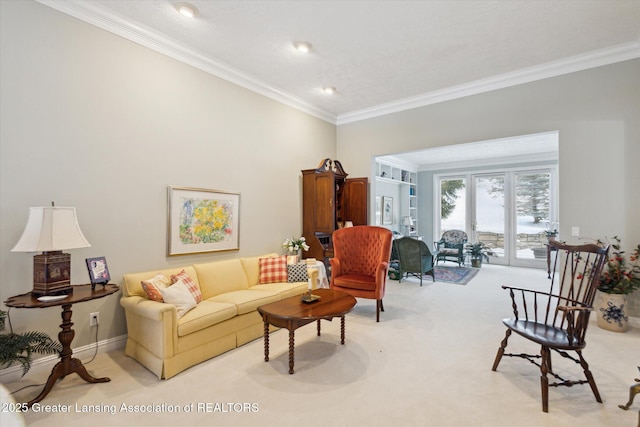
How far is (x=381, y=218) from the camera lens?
8.18 metres

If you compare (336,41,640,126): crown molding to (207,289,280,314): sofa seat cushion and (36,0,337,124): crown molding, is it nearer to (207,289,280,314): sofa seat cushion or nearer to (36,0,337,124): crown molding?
(36,0,337,124): crown molding

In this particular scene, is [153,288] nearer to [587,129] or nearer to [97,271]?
[97,271]

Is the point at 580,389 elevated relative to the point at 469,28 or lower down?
lower down

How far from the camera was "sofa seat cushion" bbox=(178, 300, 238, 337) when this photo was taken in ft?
8.66

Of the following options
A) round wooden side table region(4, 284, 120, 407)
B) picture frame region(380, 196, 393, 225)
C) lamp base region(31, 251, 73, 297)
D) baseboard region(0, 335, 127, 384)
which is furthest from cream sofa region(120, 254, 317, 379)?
picture frame region(380, 196, 393, 225)

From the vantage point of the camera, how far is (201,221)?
3.77m

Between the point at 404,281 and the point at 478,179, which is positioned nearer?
the point at 404,281

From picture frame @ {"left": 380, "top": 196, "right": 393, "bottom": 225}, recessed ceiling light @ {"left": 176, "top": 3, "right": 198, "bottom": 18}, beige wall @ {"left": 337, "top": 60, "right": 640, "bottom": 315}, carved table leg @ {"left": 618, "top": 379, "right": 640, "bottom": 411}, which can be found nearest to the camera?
carved table leg @ {"left": 618, "top": 379, "right": 640, "bottom": 411}

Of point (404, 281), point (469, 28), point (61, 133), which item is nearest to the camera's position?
point (61, 133)

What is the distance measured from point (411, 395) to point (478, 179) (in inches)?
305

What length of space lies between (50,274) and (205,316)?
1.21 meters

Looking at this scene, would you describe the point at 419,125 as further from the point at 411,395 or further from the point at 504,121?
the point at 411,395

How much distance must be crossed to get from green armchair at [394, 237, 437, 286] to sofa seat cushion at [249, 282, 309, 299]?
2.59 m

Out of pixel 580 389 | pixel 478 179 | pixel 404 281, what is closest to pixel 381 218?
pixel 404 281
